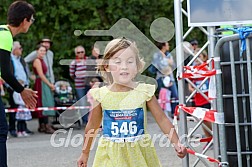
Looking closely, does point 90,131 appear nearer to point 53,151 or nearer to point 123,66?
point 123,66

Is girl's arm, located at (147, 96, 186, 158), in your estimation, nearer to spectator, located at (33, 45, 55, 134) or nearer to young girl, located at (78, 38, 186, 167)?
young girl, located at (78, 38, 186, 167)

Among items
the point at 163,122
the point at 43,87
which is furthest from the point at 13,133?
the point at 163,122

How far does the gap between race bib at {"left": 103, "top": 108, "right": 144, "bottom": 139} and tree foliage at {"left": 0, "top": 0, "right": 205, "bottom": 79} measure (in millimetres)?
12383

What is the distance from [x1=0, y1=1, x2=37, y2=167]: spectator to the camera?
6652 mm

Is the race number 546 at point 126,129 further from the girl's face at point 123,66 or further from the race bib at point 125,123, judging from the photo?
the girl's face at point 123,66

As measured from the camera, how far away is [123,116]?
18.1ft

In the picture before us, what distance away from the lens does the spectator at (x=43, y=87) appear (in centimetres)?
1354

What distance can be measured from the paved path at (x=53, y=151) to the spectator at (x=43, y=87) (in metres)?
0.34

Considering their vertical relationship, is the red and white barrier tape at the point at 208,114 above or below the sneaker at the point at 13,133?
above

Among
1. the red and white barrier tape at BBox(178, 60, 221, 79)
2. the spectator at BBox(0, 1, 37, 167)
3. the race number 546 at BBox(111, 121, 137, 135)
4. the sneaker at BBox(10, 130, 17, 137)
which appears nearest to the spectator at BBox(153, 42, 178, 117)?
the sneaker at BBox(10, 130, 17, 137)

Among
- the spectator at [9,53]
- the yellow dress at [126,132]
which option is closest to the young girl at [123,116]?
the yellow dress at [126,132]

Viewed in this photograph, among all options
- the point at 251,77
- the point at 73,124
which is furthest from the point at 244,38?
the point at 73,124

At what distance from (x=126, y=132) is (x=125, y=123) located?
0.07 m

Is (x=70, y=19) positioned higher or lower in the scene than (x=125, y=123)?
higher
